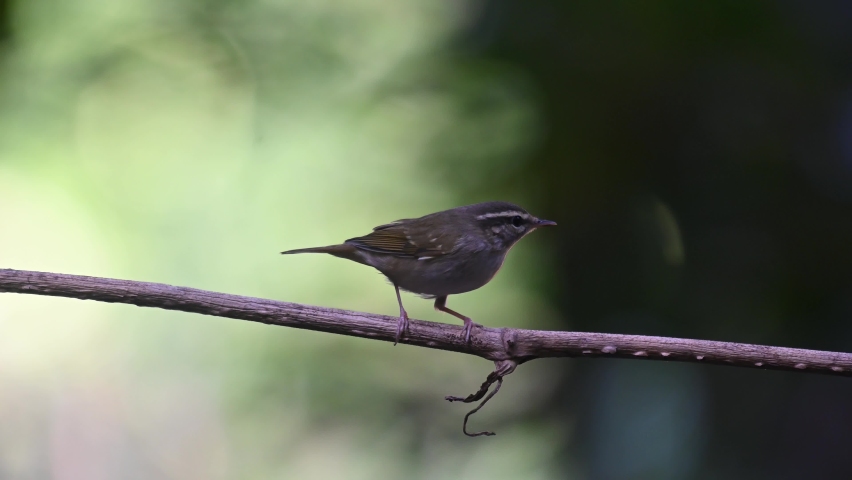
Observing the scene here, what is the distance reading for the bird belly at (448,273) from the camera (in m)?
2.06

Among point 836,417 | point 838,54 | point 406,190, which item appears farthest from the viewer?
point 406,190

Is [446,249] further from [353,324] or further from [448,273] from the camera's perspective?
[353,324]

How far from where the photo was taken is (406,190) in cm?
290

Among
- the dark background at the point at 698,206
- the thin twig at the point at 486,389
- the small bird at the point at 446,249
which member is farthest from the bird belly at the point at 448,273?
the dark background at the point at 698,206

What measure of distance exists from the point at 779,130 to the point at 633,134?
22.1 inches

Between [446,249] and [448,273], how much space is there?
10cm

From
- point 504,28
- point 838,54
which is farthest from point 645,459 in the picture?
point 504,28

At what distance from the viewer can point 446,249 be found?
2121mm

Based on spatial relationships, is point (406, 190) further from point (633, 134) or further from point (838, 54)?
point (838, 54)

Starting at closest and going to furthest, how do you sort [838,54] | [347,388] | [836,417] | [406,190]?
[836,417], [838,54], [347,388], [406,190]

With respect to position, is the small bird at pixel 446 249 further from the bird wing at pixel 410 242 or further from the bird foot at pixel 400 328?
the bird foot at pixel 400 328

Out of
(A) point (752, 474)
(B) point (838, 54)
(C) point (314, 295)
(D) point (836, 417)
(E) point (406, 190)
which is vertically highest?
(B) point (838, 54)

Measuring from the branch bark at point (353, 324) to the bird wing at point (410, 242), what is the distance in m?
0.66

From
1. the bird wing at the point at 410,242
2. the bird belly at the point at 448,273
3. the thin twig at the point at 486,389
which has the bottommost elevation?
the thin twig at the point at 486,389
